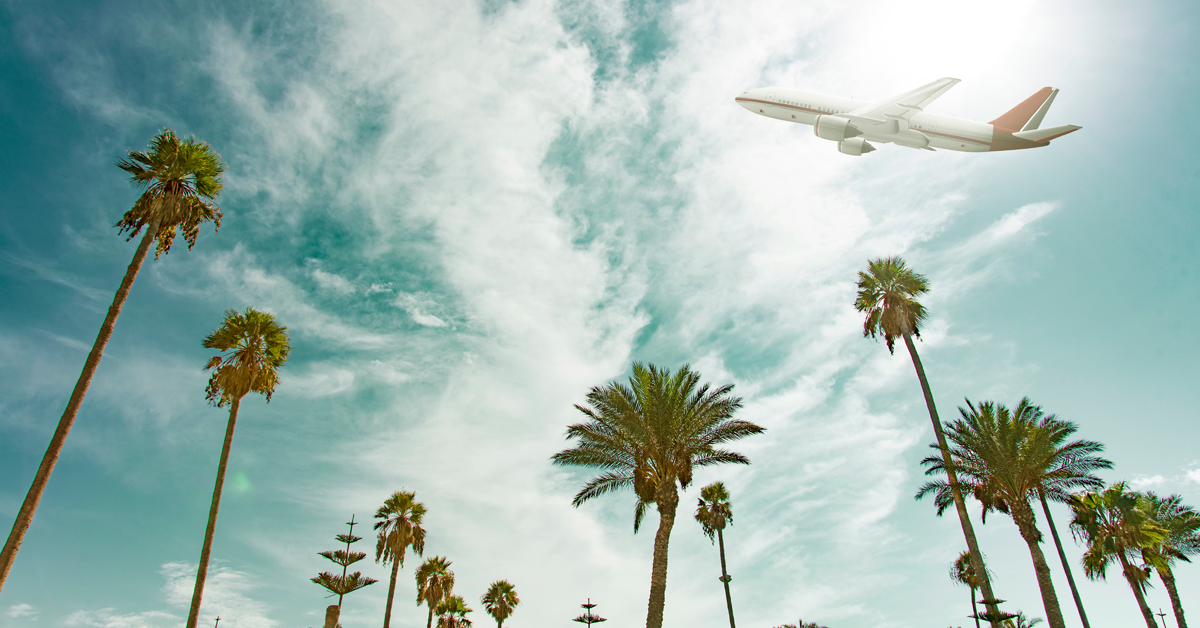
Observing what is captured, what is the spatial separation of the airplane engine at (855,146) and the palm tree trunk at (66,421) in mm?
32097

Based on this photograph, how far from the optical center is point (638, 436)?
22.9 metres

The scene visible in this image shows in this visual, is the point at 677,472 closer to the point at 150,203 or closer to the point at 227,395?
the point at 227,395

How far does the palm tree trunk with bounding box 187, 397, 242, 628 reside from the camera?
17031 millimetres

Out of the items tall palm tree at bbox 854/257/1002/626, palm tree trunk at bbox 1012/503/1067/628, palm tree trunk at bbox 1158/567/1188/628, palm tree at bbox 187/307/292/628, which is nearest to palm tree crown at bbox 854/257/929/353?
tall palm tree at bbox 854/257/1002/626

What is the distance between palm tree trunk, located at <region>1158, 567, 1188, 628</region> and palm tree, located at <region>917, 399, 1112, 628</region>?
8.97m

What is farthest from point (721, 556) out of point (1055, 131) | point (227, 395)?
point (1055, 131)

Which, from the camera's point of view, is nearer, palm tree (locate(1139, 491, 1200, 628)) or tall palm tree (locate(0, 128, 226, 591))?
tall palm tree (locate(0, 128, 226, 591))

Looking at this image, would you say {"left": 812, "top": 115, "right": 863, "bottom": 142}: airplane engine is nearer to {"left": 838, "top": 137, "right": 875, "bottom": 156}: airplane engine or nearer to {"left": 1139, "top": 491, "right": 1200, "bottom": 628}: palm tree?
{"left": 838, "top": 137, "right": 875, "bottom": 156}: airplane engine

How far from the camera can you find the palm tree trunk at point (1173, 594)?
2836 centimetres

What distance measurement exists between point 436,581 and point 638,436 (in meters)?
27.1

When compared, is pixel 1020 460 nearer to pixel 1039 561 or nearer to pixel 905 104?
pixel 1039 561

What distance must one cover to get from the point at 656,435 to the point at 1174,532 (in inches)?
1177

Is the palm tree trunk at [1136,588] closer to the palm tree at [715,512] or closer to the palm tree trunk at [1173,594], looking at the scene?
the palm tree trunk at [1173,594]

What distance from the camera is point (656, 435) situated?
22578 mm
